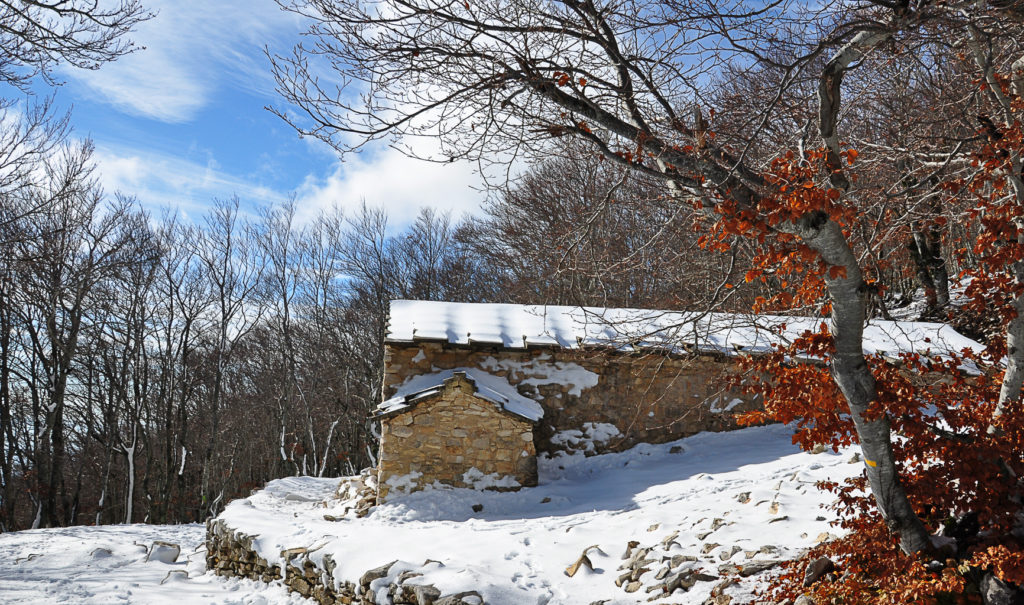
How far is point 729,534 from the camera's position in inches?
207

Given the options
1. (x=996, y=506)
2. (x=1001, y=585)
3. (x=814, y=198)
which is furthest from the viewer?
(x=996, y=506)

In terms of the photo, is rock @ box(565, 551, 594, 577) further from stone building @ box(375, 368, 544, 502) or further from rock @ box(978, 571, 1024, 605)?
stone building @ box(375, 368, 544, 502)

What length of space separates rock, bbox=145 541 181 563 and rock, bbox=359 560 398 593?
570 cm

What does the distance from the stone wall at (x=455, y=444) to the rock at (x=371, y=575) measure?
112 inches

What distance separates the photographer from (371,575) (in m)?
5.71

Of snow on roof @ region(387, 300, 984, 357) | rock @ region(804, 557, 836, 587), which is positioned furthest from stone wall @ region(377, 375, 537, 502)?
rock @ region(804, 557, 836, 587)

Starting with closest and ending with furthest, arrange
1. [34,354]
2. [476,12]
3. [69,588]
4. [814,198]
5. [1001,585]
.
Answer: [814,198] < [1001,585] < [476,12] < [69,588] < [34,354]

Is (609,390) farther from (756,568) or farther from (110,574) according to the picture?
(110,574)

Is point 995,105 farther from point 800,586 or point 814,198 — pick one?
point 800,586

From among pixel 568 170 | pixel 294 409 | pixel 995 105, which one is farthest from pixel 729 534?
pixel 294 409

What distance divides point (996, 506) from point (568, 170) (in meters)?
14.7

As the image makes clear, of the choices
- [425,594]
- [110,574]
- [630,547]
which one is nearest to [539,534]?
[630,547]

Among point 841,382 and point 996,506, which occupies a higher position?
point 841,382

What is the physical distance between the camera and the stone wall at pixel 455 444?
8.71 metres
